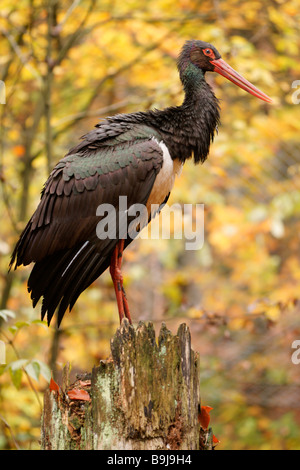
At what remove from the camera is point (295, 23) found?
7969 mm

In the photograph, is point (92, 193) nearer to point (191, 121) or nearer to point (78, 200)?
point (78, 200)

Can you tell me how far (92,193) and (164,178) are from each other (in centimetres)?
53

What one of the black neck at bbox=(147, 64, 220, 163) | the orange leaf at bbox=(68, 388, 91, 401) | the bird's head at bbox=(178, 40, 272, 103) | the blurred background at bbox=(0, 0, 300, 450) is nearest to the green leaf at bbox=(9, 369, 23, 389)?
the orange leaf at bbox=(68, 388, 91, 401)

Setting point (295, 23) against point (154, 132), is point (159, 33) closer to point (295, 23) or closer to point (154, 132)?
point (295, 23)

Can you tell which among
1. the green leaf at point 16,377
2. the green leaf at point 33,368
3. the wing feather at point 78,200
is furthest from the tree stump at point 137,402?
the wing feather at point 78,200

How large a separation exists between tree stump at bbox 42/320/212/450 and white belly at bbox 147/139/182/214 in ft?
4.83

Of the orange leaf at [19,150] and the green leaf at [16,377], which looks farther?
the orange leaf at [19,150]

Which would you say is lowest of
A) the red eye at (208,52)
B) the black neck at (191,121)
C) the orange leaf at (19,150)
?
the black neck at (191,121)

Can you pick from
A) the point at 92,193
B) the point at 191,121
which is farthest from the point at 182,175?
the point at 92,193

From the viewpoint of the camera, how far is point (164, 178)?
4.61 m

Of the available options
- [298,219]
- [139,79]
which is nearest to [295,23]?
[139,79]

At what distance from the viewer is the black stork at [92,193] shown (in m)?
4.30

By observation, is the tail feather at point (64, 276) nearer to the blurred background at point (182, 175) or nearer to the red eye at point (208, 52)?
the blurred background at point (182, 175)
